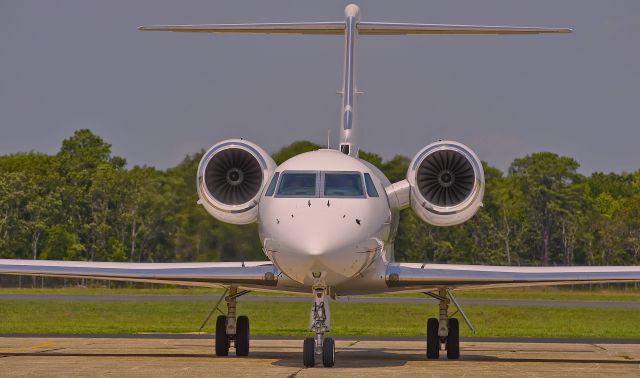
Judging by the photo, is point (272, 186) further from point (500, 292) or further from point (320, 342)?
point (500, 292)

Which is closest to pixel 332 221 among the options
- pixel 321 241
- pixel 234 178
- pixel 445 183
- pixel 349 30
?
pixel 321 241

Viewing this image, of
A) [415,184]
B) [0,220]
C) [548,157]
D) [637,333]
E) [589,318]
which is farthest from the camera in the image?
[548,157]

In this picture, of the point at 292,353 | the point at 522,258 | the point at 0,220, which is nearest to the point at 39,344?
the point at 292,353

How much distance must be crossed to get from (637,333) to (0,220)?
1674 inches

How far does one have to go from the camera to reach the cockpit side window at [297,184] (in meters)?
18.2

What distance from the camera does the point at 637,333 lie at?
109ft

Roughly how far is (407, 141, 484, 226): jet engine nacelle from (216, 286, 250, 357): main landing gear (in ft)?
11.7

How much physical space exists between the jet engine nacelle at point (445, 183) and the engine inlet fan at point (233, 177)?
2675 mm

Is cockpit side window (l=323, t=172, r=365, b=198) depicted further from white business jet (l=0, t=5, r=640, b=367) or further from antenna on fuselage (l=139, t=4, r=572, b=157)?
antenna on fuselage (l=139, t=4, r=572, b=157)

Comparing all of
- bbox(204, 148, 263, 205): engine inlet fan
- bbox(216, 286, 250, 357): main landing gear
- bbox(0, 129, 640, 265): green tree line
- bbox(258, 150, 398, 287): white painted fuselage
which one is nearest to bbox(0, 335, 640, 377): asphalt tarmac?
bbox(216, 286, 250, 357): main landing gear

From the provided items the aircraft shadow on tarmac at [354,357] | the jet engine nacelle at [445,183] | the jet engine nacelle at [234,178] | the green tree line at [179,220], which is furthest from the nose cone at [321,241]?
the green tree line at [179,220]

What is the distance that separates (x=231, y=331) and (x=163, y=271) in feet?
7.10

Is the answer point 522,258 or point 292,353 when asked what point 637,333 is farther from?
point 522,258

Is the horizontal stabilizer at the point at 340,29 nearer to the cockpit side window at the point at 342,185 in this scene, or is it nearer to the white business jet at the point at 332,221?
the white business jet at the point at 332,221
